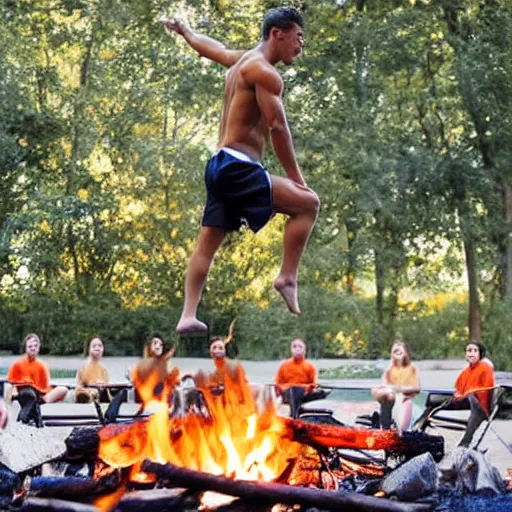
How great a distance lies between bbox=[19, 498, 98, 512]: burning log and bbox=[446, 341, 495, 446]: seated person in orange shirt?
8.84 ft

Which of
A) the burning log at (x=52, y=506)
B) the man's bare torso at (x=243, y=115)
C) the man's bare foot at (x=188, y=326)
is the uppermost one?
the man's bare torso at (x=243, y=115)

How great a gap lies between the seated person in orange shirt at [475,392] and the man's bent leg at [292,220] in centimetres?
242

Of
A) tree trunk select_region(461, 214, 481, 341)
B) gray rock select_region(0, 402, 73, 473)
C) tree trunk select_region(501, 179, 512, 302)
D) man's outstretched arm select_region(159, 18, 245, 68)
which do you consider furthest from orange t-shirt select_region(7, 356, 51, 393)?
tree trunk select_region(501, 179, 512, 302)

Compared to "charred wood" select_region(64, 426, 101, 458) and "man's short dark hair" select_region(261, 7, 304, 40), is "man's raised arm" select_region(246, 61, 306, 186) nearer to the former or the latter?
"man's short dark hair" select_region(261, 7, 304, 40)

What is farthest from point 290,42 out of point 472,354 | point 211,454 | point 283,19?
point 472,354

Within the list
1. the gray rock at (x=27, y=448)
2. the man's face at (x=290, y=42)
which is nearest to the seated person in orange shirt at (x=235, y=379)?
the gray rock at (x=27, y=448)

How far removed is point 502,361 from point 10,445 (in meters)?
9.40

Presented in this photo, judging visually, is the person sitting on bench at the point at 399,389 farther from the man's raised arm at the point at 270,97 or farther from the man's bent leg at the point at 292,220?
the man's raised arm at the point at 270,97

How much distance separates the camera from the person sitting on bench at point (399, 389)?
270 inches

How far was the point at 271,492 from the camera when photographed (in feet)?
13.8

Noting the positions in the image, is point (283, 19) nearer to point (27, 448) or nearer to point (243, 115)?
point (243, 115)

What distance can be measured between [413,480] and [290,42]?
6.76 feet

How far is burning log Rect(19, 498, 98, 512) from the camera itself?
422 centimetres

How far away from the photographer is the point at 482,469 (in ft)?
17.9
